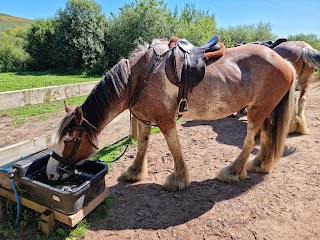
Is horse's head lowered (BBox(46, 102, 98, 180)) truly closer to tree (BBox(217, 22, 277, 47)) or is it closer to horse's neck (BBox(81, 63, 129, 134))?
horse's neck (BBox(81, 63, 129, 134))

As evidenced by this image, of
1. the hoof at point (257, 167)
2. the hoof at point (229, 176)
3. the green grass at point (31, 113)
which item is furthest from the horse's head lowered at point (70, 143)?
the green grass at point (31, 113)

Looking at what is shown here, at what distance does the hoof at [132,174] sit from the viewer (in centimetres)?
329

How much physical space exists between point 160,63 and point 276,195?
2.22 meters

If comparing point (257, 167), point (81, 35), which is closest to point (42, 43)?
point (81, 35)

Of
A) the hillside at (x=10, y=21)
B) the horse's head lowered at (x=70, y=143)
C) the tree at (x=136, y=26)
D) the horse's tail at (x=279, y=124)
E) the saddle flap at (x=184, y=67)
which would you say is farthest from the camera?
the hillside at (x=10, y=21)

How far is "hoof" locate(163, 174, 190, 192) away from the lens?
3.05 m

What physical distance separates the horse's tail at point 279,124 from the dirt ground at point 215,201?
1.23 feet

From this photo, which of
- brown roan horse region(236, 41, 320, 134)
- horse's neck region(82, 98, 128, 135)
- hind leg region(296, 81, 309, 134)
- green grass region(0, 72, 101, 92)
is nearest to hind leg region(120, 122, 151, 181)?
horse's neck region(82, 98, 128, 135)

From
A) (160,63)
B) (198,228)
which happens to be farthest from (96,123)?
(198,228)

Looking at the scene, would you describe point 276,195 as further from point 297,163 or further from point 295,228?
point 297,163

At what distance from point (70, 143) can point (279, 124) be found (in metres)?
2.75

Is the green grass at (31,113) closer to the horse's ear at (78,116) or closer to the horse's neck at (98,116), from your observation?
the horse's neck at (98,116)

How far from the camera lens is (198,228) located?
244 centimetres

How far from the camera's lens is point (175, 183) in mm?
3051
